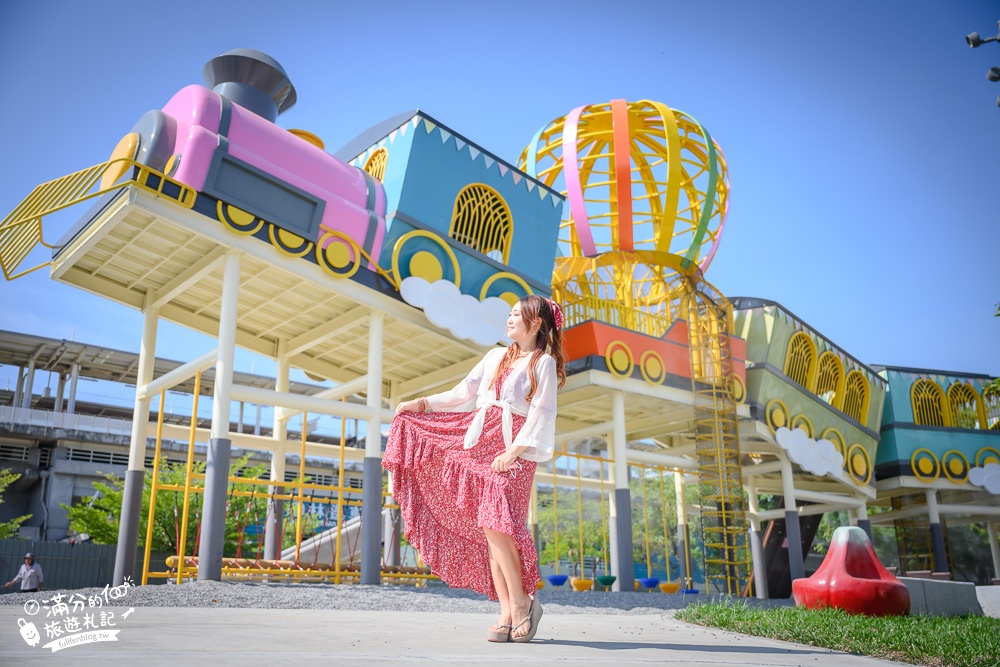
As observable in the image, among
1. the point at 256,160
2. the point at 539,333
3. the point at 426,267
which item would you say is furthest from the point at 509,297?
the point at 539,333

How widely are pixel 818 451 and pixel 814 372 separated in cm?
200

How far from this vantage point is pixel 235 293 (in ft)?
37.3

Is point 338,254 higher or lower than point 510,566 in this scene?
higher

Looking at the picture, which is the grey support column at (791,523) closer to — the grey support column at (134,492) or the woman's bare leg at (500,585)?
the grey support column at (134,492)

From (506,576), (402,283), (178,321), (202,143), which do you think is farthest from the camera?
(178,321)

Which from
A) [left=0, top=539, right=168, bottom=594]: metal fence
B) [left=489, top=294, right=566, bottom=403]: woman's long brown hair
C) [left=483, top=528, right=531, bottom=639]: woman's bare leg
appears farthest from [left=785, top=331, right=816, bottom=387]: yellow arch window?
[left=483, top=528, right=531, bottom=639]: woman's bare leg

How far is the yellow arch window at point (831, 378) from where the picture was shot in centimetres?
2088

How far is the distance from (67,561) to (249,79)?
575 inches

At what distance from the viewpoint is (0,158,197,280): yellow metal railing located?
34.3 feet

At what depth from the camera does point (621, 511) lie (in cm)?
1554

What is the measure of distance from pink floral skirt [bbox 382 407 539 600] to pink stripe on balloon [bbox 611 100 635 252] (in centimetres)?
1214

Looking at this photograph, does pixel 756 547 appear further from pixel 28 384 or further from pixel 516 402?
pixel 28 384

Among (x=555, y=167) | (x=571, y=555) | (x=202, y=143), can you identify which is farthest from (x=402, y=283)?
(x=571, y=555)

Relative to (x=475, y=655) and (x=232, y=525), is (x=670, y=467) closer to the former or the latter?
(x=232, y=525)
